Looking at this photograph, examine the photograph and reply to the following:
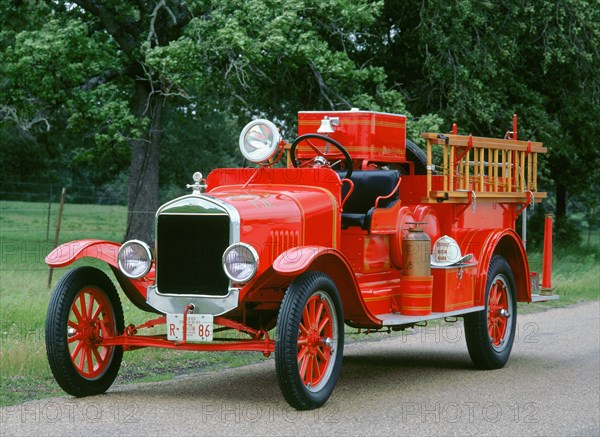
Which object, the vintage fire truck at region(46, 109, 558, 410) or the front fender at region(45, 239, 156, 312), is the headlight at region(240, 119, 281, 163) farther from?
the front fender at region(45, 239, 156, 312)

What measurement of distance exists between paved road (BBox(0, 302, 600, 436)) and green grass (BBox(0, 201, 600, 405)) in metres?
0.48

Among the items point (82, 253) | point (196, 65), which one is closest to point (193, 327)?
point (82, 253)

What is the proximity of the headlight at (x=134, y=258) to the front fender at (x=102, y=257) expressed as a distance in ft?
0.25

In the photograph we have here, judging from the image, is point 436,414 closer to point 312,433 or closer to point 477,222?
point 312,433

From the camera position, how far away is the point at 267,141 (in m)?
8.32

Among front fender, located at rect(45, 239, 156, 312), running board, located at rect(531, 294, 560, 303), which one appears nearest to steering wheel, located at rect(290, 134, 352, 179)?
front fender, located at rect(45, 239, 156, 312)

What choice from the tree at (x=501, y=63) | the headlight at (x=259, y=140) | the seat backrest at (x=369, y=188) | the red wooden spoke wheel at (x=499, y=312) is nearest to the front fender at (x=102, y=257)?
the headlight at (x=259, y=140)

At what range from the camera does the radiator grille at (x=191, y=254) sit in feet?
23.7

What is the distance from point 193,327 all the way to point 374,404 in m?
1.43

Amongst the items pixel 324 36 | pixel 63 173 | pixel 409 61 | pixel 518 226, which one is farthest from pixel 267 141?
pixel 63 173

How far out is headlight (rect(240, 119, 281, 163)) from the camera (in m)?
8.23

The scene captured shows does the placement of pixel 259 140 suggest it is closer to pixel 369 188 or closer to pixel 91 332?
pixel 369 188

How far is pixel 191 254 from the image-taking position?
7.32m

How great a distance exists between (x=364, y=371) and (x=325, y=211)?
73.8 inches
